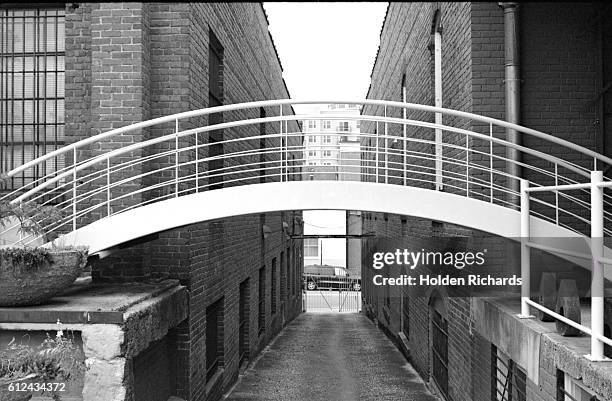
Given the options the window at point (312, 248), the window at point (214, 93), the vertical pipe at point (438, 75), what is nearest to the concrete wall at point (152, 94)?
the window at point (214, 93)

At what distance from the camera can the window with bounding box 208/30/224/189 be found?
9148 millimetres

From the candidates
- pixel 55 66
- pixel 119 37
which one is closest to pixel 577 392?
pixel 119 37

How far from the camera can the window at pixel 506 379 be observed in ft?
19.5

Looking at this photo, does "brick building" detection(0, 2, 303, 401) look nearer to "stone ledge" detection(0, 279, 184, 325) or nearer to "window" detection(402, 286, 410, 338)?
"stone ledge" detection(0, 279, 184, 325)

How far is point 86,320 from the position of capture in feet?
16.6

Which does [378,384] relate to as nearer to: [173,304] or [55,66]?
[173,304]

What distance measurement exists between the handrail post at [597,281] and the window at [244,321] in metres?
8.59

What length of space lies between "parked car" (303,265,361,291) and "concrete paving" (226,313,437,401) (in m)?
19.9

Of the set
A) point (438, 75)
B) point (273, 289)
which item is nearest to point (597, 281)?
point (438, 75)

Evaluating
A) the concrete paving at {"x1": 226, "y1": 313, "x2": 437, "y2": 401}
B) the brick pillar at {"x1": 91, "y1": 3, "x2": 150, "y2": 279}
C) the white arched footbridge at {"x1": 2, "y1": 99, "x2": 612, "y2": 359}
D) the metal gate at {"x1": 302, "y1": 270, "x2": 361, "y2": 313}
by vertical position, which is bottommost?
the metal gate at {"x1": 302, "y1": 270, "x2": 361, "y2": 313}

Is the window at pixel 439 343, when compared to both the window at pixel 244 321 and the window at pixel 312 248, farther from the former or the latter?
the window at pixel 312 248

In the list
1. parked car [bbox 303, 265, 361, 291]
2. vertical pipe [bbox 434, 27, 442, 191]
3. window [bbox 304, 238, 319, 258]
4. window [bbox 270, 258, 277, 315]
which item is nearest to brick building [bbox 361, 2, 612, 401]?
vertical pipe [bbox 434, 27, 442, 191]

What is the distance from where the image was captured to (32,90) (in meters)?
7.76

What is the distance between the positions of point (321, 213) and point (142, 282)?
1359 inches
